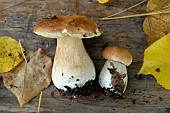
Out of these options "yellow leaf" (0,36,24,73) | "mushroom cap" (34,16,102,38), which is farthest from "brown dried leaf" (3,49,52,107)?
"mushroom cap" (34,16,102,38)

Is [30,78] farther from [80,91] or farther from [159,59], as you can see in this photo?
[159,59]

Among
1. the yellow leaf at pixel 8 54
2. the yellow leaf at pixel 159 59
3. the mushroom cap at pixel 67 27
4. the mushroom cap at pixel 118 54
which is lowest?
the yellow leaf at pixel 8 54

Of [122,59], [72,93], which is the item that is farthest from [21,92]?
[122,59]

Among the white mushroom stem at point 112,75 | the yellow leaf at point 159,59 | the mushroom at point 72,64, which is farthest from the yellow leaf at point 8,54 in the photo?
the yellow leaf at point 159,59

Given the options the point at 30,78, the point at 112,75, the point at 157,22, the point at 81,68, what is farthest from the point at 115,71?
the point at 30,78

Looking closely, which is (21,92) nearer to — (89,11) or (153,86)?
(89,11)

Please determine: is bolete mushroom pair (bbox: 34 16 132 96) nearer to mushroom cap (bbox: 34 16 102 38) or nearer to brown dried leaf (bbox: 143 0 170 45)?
mushroom cap (bbox: 34 16 102 38)

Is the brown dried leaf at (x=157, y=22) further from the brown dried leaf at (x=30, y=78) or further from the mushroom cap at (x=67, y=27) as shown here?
the brown dried leaf at (x=30, y=78)
